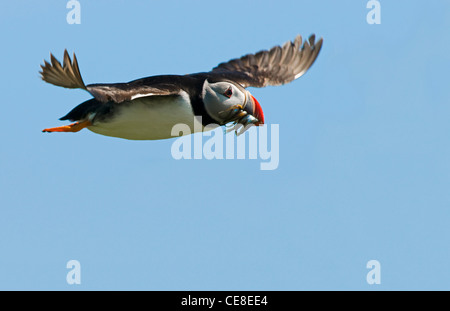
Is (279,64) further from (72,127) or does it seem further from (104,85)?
(72,127)

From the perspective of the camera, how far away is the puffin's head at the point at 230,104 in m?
11.6

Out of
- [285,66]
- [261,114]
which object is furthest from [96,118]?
[285,66]

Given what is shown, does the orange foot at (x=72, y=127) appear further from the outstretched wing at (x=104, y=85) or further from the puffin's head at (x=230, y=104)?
the puffin's head at (x=230, y=104)

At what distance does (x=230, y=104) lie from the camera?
11.8 metres

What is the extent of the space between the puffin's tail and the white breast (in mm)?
1012

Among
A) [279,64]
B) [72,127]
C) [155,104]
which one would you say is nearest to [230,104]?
[155,104]

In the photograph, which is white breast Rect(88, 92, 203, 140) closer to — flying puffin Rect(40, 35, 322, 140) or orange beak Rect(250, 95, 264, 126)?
flying puffin Rect(40, 35, 322, 140)

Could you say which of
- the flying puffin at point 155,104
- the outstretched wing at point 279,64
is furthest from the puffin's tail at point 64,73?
the outstretched wing at point 279,64

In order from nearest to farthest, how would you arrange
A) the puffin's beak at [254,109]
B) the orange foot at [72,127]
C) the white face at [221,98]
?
the orange foot at [72,127]
the white face at [221,98]
the puffin's beak at [254,109]

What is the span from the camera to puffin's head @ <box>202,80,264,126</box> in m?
11.6

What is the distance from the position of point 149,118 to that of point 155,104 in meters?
0.21
